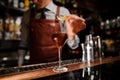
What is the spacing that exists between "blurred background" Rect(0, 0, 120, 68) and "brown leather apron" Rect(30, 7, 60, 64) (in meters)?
0.17

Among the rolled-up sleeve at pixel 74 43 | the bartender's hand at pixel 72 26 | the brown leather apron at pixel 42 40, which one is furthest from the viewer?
the rolled-up sleeve at pixel 74 43

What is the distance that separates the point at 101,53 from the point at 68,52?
0.41 meters

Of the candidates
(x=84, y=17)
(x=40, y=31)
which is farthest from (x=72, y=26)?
(x=84, y=17)

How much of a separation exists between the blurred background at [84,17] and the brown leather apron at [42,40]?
0.17 m

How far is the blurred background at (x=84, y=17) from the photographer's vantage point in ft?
10.2

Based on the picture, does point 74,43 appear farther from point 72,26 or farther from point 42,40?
point 42,40

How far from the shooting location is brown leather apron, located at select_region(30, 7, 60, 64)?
2.32 m

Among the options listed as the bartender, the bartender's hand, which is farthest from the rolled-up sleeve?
the bartender

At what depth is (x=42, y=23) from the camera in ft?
7.63

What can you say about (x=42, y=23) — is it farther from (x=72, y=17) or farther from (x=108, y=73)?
(x=108, y=73)

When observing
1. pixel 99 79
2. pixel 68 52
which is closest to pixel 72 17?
pixel 68 52

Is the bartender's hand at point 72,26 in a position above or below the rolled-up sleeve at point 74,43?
above

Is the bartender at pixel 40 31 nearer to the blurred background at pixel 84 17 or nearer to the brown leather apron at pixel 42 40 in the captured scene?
the brown leather apron at pixel 42 40

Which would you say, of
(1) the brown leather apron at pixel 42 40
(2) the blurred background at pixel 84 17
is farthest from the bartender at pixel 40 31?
(2) the blurred background at pixel 84 17
